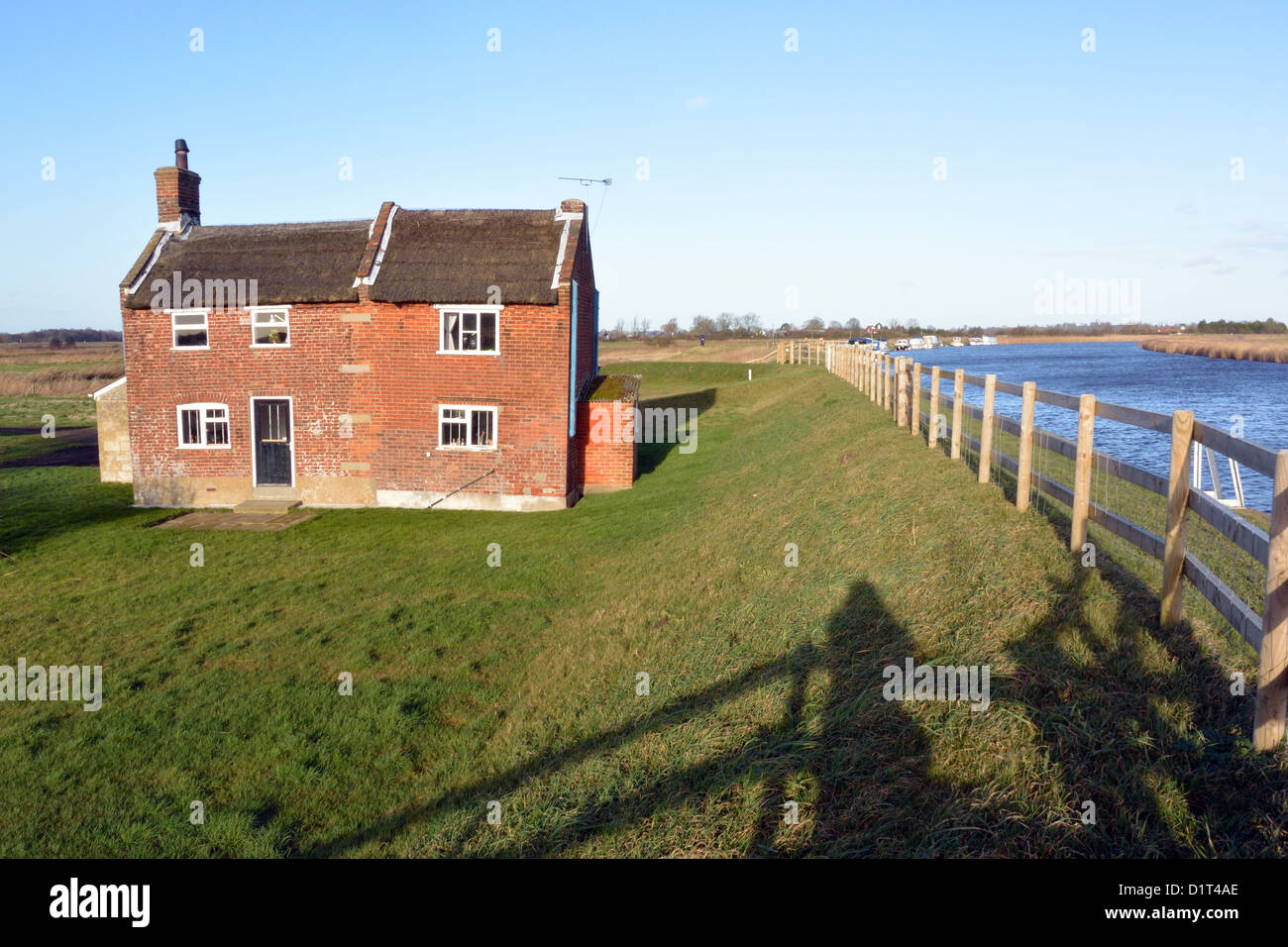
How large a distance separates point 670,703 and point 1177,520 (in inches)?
163

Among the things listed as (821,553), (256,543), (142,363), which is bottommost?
(256,543)

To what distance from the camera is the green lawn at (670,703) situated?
4969 mm

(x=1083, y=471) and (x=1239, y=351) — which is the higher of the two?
(x=1239, y=351)

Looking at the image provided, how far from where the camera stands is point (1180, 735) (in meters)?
4.97

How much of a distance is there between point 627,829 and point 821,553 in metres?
5.75

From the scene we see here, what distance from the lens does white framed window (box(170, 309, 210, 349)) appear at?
2384 cm

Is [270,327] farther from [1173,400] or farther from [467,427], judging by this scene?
[1173,400]

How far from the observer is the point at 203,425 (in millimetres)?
24031

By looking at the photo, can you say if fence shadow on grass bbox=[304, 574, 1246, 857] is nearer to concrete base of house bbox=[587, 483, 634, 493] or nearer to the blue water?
the blue water

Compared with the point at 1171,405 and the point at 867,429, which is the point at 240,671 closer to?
the point at 867,429

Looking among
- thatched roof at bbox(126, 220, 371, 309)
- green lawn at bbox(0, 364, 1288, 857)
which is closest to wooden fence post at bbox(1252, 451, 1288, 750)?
green lawn at bbox(0, 364, 1288, 857)

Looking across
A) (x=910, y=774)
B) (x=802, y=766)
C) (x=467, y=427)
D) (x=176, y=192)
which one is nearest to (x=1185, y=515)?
(x=910, y=774)

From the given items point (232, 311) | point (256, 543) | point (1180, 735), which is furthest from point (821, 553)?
point (232, 311)
